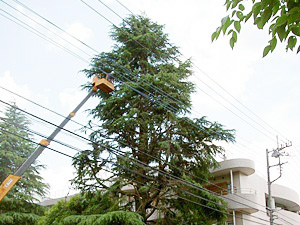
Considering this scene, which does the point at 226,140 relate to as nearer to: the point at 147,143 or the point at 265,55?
the point at 147,143

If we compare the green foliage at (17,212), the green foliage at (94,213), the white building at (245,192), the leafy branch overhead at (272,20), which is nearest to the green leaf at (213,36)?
the leafy branch overhead at (272,20)

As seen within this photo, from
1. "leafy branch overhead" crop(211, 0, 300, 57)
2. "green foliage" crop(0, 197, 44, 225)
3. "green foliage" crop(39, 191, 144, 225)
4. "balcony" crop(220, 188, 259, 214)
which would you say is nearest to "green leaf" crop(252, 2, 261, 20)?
"leafy branch overhead" crop(211, 0, 300, 57)

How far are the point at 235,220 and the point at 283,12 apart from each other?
1851 centimetres

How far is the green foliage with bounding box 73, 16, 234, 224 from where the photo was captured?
14.1 meters

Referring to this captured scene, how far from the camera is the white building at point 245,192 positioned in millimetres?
18609

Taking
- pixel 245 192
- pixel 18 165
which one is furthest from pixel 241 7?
pixel 18 165

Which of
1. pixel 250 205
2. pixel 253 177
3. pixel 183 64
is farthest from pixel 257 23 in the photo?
pixel 253 177

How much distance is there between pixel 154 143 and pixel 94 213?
388 centimetres

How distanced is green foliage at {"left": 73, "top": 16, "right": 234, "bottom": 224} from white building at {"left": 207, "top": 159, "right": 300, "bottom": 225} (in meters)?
3.34

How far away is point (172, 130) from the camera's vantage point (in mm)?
15242

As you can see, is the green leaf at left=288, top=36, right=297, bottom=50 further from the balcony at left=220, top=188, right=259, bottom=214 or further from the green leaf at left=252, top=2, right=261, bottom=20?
the balcony at left=220, top=188, right=259, bottom=214

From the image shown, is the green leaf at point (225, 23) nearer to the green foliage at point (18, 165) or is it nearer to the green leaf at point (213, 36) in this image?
the green leaf at point (213, 36)

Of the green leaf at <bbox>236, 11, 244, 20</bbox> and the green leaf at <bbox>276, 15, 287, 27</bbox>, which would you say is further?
the green leaf at <bbox>236, 11, 244, 20</bbox>

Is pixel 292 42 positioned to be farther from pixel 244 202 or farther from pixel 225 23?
pixel 244 202
